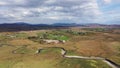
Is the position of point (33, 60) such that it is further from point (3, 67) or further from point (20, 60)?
point (3, 67)

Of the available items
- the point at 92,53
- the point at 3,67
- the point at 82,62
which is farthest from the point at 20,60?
the point at 92,53

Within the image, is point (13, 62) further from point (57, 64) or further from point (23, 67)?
point (57, 64)

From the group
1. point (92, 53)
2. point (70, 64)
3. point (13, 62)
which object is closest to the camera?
point (70, 64)

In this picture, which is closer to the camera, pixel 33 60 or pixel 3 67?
pixel 3 67

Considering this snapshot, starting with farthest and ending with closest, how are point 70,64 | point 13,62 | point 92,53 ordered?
point 92,53, point 13,62, point 70,64

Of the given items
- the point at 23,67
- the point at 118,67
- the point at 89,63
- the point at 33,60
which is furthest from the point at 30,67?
the point at 118,67

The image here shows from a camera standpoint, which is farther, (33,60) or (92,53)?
(92,53)

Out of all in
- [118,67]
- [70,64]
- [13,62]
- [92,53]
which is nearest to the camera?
[118,67]

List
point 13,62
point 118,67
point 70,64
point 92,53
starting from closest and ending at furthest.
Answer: point 118,67 → point 70,64 → point 13,62 → point 92,53
